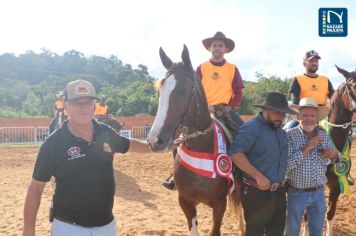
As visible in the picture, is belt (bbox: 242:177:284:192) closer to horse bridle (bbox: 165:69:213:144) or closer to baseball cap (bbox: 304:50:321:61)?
horse bridle (bbox: 165:69:213:144)

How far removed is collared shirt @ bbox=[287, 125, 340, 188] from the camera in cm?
399

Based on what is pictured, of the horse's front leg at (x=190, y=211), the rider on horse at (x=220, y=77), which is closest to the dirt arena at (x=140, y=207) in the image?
the horse's front leg at (x=190, y=211)

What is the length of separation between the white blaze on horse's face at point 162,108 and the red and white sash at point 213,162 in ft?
2.93

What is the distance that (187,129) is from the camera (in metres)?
3.95

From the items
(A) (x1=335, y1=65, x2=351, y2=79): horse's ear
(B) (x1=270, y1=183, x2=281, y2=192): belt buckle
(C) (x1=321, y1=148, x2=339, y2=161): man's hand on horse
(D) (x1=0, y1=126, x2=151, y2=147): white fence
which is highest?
(A) (x1=335, y1=65, x2=351, y2=79): horse's ear

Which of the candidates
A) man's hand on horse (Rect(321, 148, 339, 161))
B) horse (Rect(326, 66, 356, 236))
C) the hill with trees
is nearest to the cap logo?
man's hand on horse (Rect(321, 148, 339, 161))

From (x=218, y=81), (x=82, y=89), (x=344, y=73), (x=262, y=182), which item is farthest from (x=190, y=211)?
(x=344, y=73)

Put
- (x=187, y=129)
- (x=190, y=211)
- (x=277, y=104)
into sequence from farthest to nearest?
(x=190, y=211), (x=187, y=129), (x=277, y=104)

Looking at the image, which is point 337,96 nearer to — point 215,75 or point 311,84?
point 311,84

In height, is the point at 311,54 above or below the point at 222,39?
below

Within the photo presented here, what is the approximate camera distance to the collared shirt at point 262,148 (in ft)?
12.1

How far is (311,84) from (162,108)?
3361 millimetres

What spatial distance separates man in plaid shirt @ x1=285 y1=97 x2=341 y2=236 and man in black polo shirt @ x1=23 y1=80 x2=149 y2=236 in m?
2.02

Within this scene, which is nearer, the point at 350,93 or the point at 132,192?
the point at 350,93
